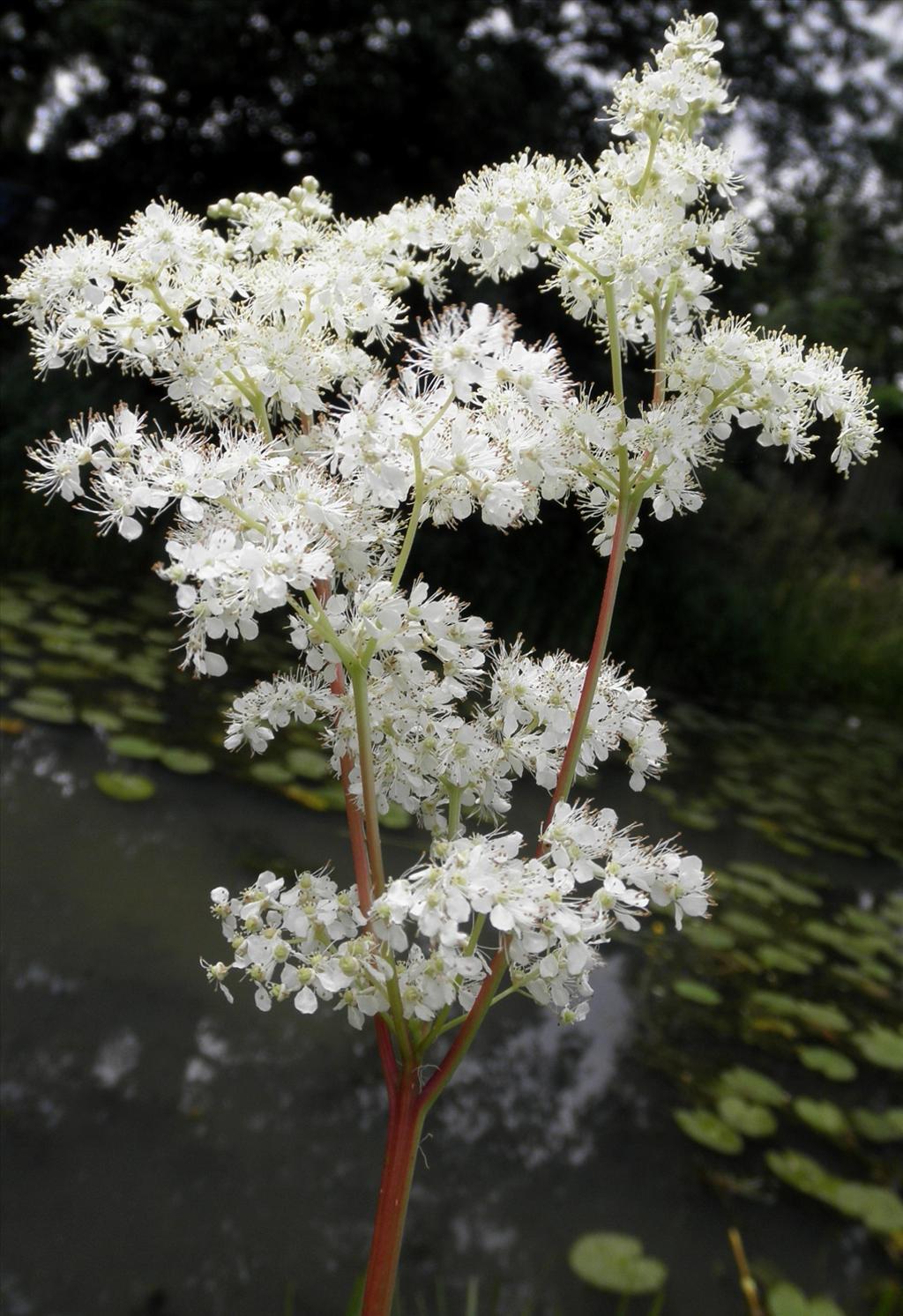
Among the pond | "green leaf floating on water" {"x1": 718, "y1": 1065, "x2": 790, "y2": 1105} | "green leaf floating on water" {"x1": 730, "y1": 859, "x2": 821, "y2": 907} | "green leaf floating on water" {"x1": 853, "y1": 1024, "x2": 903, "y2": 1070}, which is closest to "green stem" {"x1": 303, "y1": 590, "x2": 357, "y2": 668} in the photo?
the pond

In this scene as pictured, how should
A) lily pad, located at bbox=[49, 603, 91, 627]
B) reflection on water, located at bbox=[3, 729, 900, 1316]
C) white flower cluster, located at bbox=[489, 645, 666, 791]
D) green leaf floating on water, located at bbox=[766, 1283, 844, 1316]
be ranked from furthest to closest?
lily pad, located at bbox=[49, 603, 91, 627]
green leaf floating on water, located at bbox=[766, 1283, 844, 1316]
reflection on water, located at bbox=[3, 729, 900, 1316]
white flower cluster, located at bbox=[489, 645, 666, 791]

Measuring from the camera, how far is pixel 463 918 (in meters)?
0.75

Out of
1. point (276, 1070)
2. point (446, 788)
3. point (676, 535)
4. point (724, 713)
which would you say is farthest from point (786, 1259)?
point (676, 535)

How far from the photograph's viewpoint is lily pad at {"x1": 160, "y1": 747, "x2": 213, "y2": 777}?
2.94 metres

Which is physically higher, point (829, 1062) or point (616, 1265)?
point (829, 1062)

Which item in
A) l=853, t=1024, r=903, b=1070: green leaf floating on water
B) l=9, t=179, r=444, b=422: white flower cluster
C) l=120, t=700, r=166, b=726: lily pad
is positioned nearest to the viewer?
l=9, t=179, r=444, b=422: white flower cluster

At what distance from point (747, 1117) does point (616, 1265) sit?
531 millimetres

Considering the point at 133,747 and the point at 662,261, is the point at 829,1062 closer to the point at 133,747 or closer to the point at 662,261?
the point at 133,747

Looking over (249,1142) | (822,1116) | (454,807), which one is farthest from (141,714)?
(454,807)

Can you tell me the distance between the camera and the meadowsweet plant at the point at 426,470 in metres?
0.80

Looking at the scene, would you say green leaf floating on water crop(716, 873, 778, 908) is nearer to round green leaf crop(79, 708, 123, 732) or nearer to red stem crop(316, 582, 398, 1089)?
round green leaf crop(79, 708, 123, 732)

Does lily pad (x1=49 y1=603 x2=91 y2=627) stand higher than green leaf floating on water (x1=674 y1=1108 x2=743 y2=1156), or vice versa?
lily pad (x1=49 y1=603 x2=91 y2=627)

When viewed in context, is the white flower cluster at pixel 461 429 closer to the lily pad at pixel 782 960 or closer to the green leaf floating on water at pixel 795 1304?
the green leaf floating on water at pixel 795 1304

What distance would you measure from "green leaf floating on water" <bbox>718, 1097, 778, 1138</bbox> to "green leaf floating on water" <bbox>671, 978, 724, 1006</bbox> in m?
0.36
